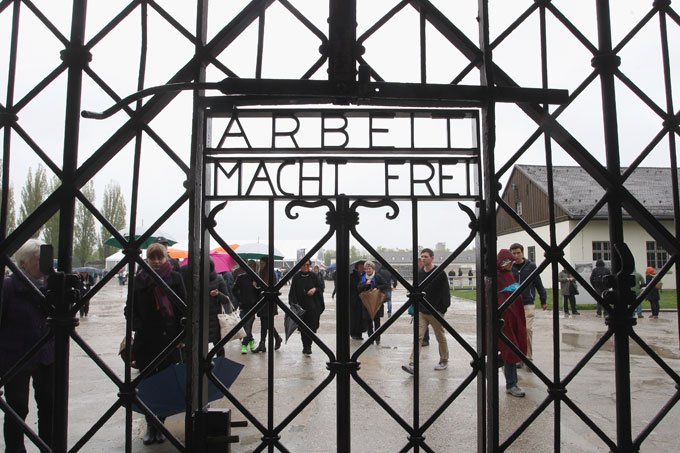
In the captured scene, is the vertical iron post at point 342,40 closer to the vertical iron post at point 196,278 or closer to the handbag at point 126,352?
the vertical iron post at point 196,278

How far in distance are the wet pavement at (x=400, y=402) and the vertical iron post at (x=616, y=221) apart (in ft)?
0.88

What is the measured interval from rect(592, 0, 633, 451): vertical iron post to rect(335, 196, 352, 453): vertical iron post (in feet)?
3.60

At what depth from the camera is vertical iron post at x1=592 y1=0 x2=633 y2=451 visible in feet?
6.66

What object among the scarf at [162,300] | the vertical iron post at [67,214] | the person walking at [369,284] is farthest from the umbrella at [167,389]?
the person walking at [369,284]

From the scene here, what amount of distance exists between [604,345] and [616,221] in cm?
935

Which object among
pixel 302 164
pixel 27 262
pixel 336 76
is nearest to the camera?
pixel 336 76

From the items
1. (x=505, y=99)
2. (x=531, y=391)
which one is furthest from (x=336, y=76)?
(x=531, y=391)

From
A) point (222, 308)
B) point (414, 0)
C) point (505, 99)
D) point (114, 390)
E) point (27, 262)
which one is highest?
point (414, 0)

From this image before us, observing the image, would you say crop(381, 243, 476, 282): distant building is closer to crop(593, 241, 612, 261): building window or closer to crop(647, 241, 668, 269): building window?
crop(593, 241, 612, 261): building window

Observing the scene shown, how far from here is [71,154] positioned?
2.03m

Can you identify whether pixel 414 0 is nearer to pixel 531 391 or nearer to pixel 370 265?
pixel 531 391

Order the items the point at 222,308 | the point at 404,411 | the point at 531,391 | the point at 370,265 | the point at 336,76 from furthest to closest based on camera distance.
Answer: the point at 370,265 < the point at 222,308 < the point at 531,391 < the point at 404,411 < the point at 336,76

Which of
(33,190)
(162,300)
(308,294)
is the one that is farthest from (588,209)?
(33,190)

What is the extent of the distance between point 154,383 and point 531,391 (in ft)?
17.0
